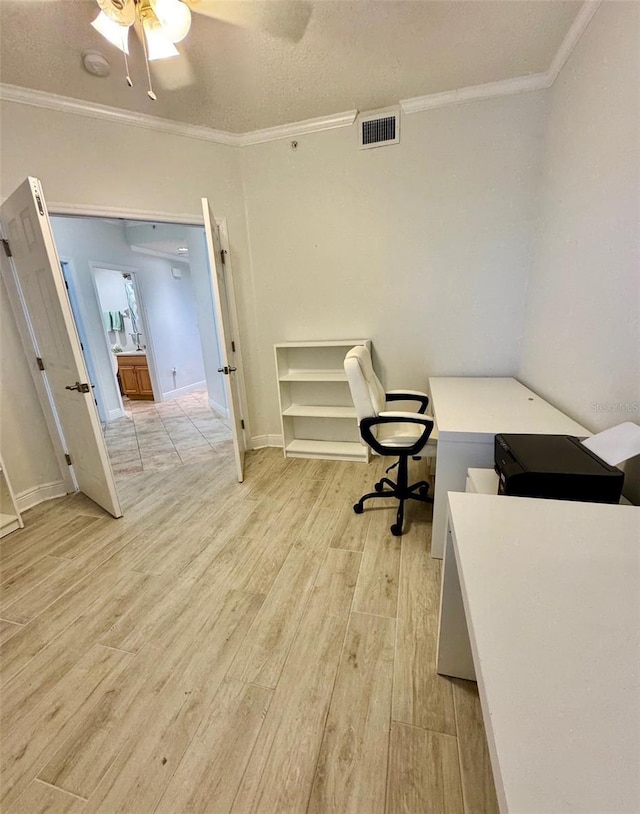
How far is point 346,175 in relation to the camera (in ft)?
8.60

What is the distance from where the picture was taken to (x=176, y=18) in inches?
55.4

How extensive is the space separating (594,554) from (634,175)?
149 centimetres

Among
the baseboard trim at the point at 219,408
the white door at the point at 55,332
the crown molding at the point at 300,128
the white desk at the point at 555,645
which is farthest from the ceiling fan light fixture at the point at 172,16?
the baseboard trim at the point at 219,408

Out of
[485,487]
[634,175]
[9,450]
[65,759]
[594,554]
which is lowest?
[65,759]

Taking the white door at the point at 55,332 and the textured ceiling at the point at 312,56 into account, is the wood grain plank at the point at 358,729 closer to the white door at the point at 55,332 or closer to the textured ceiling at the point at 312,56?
the white door at the point at 55,332

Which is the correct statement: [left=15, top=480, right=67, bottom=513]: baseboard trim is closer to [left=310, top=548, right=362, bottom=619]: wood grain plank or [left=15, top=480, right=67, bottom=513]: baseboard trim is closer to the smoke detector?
[left=310, top=548, right=362, bottom=619]: wood grain plank

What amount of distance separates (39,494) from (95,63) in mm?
2857

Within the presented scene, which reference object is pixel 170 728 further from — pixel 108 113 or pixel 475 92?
pixel 475 92

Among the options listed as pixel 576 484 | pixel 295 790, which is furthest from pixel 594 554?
pixel 295 790

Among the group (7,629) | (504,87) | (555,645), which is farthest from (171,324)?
(555,645)

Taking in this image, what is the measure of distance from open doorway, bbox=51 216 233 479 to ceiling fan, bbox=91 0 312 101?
56.0 inches

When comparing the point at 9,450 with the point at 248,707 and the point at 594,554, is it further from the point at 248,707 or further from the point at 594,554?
the point at 594,554

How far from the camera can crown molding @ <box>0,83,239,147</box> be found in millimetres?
2035

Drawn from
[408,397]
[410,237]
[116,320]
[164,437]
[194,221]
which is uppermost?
[194,221]
